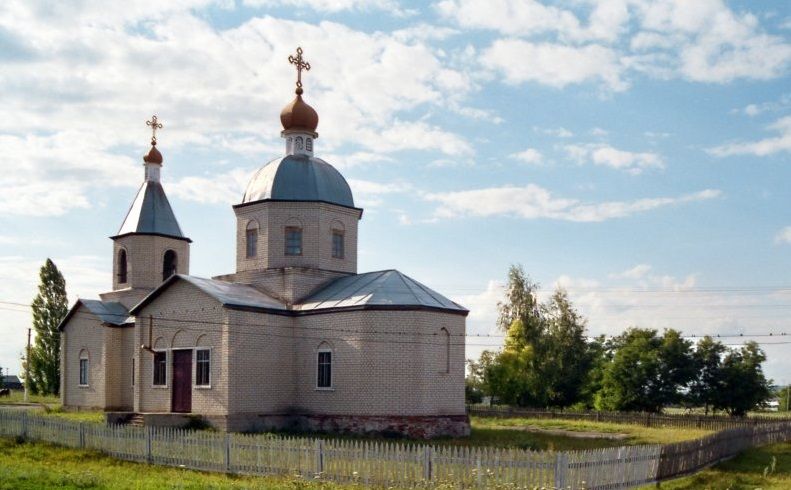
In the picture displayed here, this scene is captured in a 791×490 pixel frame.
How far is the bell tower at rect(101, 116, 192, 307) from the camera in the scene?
117 ft

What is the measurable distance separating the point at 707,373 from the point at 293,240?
21698 mm

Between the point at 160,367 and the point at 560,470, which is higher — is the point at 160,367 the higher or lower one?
the higher one

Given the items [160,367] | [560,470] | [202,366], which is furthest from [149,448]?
[160,367]

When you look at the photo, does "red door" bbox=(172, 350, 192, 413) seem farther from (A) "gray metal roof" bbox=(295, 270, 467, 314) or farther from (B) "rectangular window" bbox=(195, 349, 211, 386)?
(A) "gray metal roof" bbox=(295, 270, 467, 314)

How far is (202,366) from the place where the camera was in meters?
28.0

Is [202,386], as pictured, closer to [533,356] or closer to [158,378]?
[158,378]

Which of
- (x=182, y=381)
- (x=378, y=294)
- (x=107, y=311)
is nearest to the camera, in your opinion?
(x=378, y=294)

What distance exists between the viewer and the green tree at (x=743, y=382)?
4000 cm

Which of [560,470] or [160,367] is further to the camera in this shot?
[160,367]

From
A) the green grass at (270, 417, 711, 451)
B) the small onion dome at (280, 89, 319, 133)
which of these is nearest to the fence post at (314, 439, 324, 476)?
the green grass at (270, 417, 711, 451)

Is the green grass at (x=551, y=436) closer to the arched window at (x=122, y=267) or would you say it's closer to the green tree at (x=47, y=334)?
the arched window at (x=122, y=267)

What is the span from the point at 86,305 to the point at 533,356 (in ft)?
75.6

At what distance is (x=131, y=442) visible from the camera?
2002 cm

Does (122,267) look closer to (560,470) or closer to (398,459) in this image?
(398,459)
